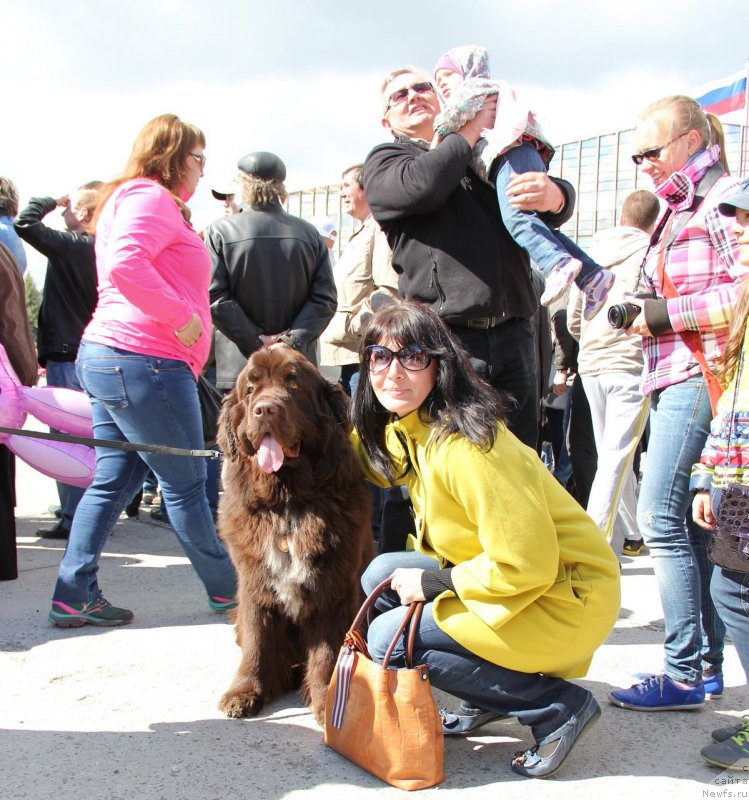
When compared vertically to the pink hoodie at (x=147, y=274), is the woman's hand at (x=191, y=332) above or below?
below

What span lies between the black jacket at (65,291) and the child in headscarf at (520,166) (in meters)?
3.25

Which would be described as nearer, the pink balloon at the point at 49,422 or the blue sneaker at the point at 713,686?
the blue sneaker at the point at 713,686

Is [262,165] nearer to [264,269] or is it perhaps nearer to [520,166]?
[264,269]

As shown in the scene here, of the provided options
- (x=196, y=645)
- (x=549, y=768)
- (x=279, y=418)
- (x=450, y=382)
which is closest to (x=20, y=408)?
(x=196, y=645)

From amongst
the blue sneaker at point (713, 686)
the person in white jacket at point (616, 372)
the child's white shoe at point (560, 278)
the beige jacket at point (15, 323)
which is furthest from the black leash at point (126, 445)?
the person in white jacket at point (616, 372)

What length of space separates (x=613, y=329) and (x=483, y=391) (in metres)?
2.68

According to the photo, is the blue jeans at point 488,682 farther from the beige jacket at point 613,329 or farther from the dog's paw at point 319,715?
the beige jacket at point 613,329

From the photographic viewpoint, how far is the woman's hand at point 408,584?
2.36 metres

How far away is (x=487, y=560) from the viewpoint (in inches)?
89.0

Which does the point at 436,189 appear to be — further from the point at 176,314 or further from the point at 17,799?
the point at 17,799

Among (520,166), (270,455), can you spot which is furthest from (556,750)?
(520,166)

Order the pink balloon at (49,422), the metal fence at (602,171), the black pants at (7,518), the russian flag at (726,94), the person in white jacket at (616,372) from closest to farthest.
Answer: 1. the pink balloon at (49,422)
2. the black pants at (7,518)
3. the person in white jacket at (616,372)
4. the metal fence at (602,171)
5. the russian flag at (726,94)

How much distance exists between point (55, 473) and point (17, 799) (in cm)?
232

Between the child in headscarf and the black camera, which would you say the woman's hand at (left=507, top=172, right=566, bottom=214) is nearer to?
the child in headscarf
